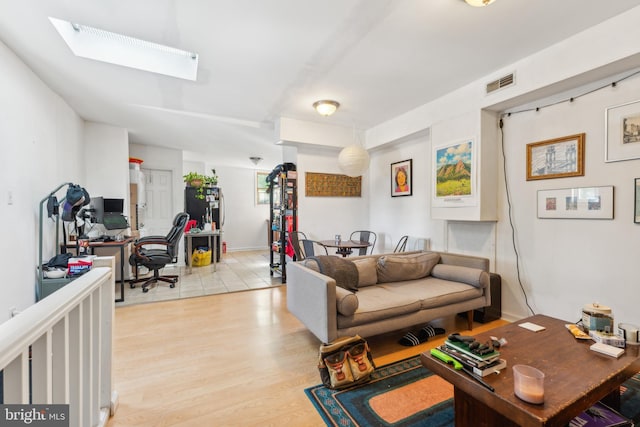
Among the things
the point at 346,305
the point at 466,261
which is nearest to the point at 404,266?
the point at 466,261

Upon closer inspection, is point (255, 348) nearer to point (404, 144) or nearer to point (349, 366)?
point (349, 366)

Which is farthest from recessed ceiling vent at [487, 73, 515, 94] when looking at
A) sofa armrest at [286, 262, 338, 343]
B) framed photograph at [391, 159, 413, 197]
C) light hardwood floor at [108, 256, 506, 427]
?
sofa armrest at [286, 262, 338, 343]

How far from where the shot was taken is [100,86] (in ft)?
10.7

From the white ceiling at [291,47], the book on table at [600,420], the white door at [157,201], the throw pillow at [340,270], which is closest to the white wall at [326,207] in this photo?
the white ceiling at [291,47]

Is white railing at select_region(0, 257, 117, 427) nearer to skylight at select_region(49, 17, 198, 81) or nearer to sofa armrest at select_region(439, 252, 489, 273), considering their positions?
skylight at select_region(49, 17, 198, 81)

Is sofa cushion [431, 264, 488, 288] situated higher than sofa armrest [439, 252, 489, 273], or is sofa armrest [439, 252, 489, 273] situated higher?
sofa armrest [439, 252, 489, 273]

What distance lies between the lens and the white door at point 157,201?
19.8ft

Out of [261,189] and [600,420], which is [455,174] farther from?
[261,189]

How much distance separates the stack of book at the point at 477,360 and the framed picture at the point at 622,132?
218 centimetres

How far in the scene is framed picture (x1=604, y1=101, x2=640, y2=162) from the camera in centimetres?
229

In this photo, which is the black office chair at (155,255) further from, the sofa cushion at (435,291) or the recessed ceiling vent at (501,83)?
the recessed ceiling vent at (501,83)

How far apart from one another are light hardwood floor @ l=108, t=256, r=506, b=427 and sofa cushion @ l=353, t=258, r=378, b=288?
543 millimetres

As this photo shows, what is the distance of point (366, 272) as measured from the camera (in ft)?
9.73

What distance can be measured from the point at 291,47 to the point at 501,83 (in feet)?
7.18
